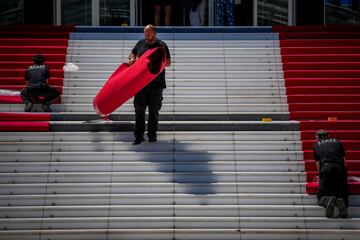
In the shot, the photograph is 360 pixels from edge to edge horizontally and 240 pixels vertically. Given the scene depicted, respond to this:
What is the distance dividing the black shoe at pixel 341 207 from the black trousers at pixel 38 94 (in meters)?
5.26

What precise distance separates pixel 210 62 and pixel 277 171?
12.6ft

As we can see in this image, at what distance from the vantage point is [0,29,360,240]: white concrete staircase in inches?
451

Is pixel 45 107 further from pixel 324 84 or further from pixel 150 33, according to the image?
pixel 324 84

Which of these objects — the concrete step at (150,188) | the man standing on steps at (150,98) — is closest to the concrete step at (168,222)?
the concrete step at (150,188)

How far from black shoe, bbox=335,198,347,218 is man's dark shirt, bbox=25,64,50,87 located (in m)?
5.45

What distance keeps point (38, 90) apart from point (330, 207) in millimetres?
5386

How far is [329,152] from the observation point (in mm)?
11445

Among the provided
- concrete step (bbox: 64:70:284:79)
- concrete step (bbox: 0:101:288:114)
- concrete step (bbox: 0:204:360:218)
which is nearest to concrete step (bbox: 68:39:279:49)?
concrete step (bbox: 64:70:284:79)

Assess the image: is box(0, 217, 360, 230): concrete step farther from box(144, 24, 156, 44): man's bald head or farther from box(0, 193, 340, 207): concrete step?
box(144, 24, 156, 44): man's bald head

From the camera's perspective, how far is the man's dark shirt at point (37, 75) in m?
13.9

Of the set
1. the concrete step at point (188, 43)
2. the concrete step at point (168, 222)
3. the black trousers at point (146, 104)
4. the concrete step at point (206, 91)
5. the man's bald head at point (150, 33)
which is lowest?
the concrete step at point (168, 222)

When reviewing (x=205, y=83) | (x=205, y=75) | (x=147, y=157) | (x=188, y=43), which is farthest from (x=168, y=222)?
(x=188, y=43)

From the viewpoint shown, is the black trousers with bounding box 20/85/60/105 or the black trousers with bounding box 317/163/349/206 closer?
the black trousers with bounding box 317/163/349/206

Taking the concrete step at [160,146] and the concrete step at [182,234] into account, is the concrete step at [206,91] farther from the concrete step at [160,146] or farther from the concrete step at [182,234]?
the concrete step at [182,234]
